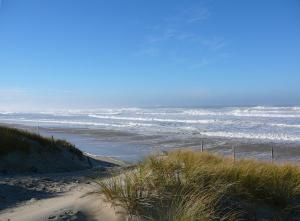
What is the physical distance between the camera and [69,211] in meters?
6.54

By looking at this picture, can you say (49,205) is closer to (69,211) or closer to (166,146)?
(69,211)

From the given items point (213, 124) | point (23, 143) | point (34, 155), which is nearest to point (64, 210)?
point (34, 155)

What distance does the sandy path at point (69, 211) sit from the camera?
625 cm

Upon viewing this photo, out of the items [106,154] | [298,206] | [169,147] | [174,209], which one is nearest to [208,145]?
[169,147]

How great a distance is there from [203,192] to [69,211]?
1924 millimetres

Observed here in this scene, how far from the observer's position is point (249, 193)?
7344mm

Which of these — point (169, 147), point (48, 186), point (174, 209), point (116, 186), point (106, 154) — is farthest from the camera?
point (169, 147)

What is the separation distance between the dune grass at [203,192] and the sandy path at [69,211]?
192 millimetres

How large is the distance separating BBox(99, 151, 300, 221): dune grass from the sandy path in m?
0.19

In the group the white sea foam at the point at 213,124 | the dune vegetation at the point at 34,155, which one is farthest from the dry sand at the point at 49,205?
the white sea foam at the point at 213,124

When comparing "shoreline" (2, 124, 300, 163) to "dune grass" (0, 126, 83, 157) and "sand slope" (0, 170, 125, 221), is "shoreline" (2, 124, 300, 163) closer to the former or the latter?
"dune grass" (0, 126, 83, 157)

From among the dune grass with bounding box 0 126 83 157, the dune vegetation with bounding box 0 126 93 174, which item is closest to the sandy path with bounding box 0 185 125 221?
the dune vegetation with bounding box 0 126 93 174

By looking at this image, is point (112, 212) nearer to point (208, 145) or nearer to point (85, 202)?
point (85, 202)

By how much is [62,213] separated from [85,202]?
43 centimetres
